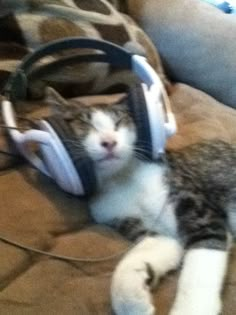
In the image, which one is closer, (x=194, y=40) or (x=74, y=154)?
(x=74, y=154)

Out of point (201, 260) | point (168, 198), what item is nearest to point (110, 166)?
point (168, 198)

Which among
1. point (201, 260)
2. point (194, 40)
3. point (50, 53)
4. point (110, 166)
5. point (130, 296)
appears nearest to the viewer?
point (130, 296)

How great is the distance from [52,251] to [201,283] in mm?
258

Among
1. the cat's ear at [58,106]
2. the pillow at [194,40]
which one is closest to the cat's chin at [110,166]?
the cat's ear at [58,106]

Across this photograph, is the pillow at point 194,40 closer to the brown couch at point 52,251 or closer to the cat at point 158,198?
the cat at point 158,198

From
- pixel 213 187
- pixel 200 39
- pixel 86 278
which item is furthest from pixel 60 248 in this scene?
pixel 200 39

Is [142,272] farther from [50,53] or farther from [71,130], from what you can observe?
[50,53]

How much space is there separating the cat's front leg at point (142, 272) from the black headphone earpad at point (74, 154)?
0.15m

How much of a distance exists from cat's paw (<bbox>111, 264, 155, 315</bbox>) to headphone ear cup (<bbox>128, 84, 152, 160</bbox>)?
272mm

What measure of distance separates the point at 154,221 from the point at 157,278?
0.16 metres

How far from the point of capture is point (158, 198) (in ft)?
3.59

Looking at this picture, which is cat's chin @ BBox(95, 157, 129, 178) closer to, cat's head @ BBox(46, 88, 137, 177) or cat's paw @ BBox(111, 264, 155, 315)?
cat's head @ BBox(46, 88, 137, 177)

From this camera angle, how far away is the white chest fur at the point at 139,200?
108 centimetres

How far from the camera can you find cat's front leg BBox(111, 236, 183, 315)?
2.77ft
